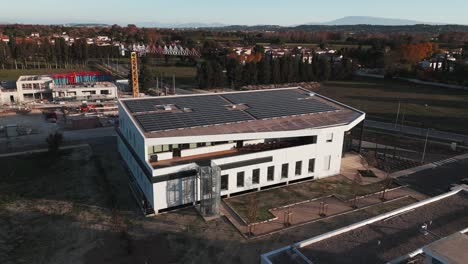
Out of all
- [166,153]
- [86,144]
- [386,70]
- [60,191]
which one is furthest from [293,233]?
[386,70]

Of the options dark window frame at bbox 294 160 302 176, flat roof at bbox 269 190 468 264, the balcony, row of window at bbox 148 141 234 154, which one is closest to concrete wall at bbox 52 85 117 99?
row of window at bbox 148 141 234 154

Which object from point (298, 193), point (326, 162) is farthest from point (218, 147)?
point (326, 162)

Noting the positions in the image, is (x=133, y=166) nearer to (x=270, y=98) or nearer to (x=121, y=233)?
(x=121, y=233)

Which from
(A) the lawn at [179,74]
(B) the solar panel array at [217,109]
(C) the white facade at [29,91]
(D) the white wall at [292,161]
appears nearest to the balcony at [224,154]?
(D) the white wall at [292,161]

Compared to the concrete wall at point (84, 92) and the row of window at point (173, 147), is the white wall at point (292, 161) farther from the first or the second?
the concrete wall at point (84, 92)

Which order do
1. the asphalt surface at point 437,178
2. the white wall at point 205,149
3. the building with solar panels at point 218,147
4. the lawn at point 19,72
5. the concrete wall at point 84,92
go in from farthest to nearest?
the lawn at point 19,72 < the concrete wall at point 84,92 < the asphalt surface at point 437,178 < the white wall at point 205,149 < the building with solar panels at point 218,147

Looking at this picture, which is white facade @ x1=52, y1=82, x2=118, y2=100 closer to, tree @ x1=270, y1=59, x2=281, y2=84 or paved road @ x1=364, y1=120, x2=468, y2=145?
tree @ x1=270, y1=59, x2=281, y2=84
